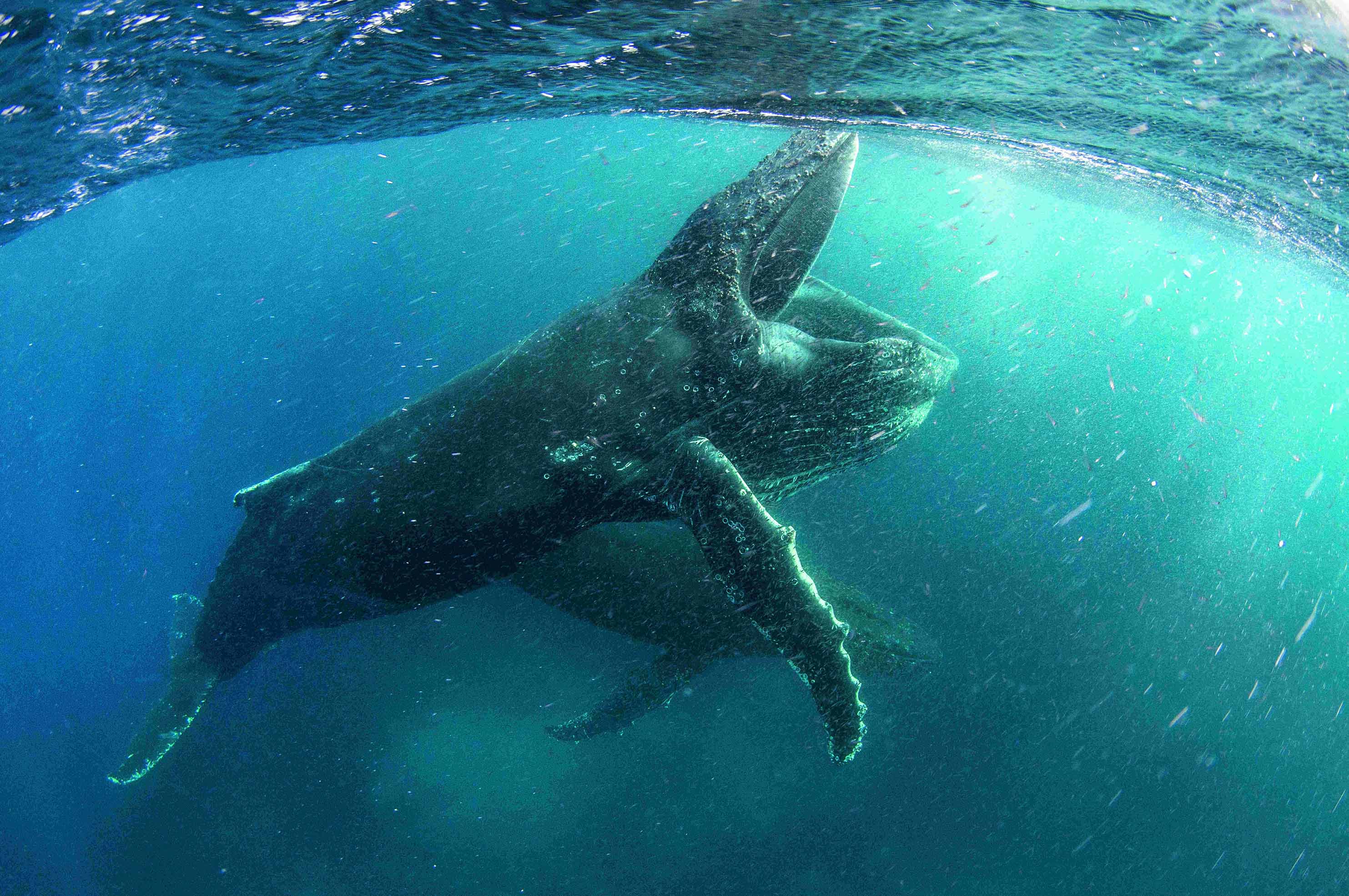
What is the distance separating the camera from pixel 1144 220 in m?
20.0

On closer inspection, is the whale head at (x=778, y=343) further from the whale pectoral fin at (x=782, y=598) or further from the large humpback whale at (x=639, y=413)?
the whale pectoral fin at (x=782, y=598)

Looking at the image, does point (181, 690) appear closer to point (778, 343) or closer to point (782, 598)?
point (782, 598)

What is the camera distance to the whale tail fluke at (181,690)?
20.7 feet

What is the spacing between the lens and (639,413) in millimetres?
4258

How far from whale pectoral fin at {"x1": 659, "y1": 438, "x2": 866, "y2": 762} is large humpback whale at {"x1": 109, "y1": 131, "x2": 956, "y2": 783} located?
37 centimetres

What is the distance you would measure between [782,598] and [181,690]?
7.43 meters

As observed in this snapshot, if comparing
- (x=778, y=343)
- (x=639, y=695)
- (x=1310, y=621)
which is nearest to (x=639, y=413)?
(x=778, y=343)

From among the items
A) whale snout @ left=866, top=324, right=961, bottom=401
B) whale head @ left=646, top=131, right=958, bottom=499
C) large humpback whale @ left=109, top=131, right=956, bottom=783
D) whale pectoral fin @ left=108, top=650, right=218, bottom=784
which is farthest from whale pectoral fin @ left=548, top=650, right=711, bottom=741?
whale pectoral fin @ left=108, top=650, right=218, bottom=784

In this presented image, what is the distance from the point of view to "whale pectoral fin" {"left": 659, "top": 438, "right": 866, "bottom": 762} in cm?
315

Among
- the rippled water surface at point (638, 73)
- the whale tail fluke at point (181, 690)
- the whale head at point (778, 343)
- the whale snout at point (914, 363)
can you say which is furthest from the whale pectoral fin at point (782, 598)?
the whale tail fluke at point (181, 690)

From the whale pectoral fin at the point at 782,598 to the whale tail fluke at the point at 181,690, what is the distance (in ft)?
21.9

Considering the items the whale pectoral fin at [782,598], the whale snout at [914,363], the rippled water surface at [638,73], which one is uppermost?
the rippled water surface at [638,73]

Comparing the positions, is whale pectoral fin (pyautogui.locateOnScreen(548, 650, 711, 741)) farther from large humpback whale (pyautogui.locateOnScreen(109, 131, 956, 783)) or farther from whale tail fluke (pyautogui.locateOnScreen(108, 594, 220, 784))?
whale tail fluke (pyautogui.locateOnScreen(108, 594, 220, 784))

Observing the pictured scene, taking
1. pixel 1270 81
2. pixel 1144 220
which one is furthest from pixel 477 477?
pixel 1144 220
